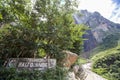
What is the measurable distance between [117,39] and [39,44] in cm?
12496

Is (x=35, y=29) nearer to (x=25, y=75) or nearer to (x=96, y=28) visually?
(x=25, y=75)

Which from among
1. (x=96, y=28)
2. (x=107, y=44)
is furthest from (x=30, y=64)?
(x=96, y=28)

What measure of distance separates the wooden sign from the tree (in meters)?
0.54

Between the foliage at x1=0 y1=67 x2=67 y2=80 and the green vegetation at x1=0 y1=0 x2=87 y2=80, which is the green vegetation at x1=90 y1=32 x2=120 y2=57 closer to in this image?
the green vegetation at x1=0 y1=0 x2=87 y2=80

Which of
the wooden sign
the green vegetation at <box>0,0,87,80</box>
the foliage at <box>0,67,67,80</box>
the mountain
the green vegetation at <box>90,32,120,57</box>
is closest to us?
the foliage at <box>0,67,67,80</box>

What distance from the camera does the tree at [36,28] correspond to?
8.74 metres

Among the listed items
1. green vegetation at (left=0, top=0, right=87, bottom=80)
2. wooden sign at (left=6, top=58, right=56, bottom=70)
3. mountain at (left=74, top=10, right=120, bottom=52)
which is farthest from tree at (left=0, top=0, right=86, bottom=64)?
mountain at (left=74, top=10, right=120, bottom=52)

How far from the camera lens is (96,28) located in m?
151

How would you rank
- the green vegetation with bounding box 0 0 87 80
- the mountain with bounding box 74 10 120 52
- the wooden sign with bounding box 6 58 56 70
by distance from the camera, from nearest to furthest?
the wooden sign with bounding box 6 58 56 70, the green vegetation with bounding box 0 0 87 80, the mountain with bounding box 74 10 120 52

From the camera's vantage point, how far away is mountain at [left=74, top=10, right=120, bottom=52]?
444ft

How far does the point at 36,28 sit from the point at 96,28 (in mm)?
144397

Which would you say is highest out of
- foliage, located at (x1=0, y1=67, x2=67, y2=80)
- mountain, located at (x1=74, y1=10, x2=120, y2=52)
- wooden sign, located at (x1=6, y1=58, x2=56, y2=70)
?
mountain, located at (x1=74, y1=10, x2=120, y2=52)

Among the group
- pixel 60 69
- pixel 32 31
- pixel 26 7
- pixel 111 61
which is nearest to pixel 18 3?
pixel 26 7

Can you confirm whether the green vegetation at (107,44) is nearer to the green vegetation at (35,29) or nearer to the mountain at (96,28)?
the mountain at (96,28)
